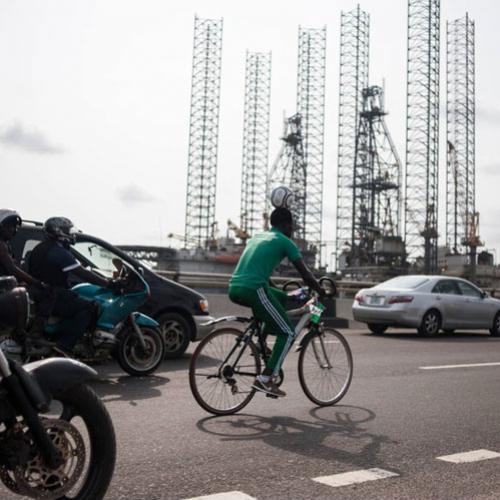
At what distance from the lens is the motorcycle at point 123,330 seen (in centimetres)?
807

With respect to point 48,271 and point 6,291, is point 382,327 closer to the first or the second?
point 48,271

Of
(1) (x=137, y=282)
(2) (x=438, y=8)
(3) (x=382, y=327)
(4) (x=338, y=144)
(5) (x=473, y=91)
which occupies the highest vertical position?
(2) (x=438, y=8)

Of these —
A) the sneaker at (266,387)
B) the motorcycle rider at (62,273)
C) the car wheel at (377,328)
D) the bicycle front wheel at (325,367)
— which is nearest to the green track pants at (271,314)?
the sneaker at (266,387)

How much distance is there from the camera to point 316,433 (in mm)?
5707

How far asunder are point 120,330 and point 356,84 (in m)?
93.3

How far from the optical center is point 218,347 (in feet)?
20.6

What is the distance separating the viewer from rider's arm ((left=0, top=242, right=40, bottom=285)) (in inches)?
286

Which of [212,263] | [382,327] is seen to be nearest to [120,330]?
[382,327]

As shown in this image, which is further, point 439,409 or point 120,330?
point 120,330

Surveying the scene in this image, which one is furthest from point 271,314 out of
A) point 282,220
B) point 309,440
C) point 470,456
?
point 470,456

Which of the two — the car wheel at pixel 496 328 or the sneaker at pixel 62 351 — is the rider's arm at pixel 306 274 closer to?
the sneaker at pixel 62 351

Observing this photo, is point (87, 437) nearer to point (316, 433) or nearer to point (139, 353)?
point (316, 433)

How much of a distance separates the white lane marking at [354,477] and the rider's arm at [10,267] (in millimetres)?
4111

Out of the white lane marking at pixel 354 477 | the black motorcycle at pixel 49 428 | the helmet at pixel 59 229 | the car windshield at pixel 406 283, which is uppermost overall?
the helmet at pixel 59 229
